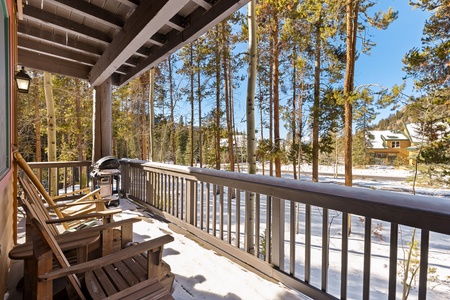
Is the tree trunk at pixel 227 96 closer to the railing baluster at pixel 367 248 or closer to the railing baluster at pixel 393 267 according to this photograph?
the railing baluster at pixel 367 248

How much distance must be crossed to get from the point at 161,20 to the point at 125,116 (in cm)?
1343

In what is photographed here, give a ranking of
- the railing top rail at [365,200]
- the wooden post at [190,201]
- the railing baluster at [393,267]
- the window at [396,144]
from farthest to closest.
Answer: the window at [396,144] → the wooden post at [190,201] → the railing baluster at [393,267] → the railing top rail at [365,200]

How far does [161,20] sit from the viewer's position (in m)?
2.27

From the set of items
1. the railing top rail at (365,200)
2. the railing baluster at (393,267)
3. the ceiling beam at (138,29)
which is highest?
the ceiling beam at (138,29)

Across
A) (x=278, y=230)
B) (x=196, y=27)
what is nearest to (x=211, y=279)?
(x=278, y=230)

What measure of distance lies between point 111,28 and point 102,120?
201cm

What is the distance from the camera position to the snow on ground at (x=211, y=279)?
1888 mm

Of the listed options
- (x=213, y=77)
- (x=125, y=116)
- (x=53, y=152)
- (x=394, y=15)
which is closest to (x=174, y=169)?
(x=53, y=152)

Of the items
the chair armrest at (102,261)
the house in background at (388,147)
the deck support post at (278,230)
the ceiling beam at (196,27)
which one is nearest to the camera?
the chair armrest at (102,261)

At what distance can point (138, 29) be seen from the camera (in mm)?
2504

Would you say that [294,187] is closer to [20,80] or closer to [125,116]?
[20,80]

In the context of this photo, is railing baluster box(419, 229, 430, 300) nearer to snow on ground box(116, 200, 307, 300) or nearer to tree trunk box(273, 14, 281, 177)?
snow on ground box(116, 200, 307, 300)

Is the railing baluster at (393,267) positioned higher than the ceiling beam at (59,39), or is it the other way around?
the ceiling beam at (59,39)

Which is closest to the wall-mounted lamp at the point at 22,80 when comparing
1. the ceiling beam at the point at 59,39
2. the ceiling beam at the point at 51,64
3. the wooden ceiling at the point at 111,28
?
the wooden ceiling at the point at 111,28
